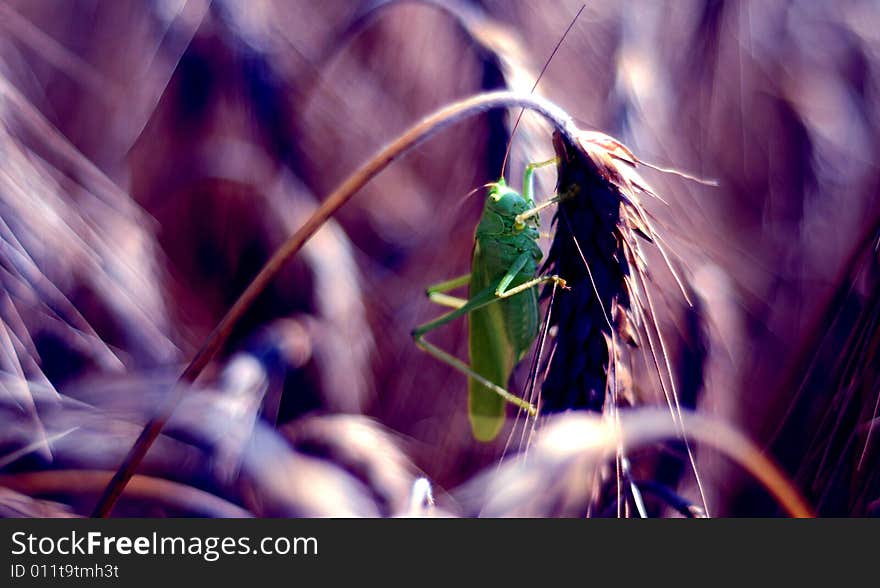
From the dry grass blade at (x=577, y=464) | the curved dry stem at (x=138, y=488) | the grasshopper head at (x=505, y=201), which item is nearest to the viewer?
the dry grass blade at (x=577, y=464)

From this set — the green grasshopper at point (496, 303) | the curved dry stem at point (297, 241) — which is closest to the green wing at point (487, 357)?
the green grasshopper at point (496, 303)

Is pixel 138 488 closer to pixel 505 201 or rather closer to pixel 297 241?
pixel 297 241

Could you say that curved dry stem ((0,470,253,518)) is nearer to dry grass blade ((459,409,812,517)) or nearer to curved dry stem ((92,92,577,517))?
curved dry stem ((92,92,577,517))

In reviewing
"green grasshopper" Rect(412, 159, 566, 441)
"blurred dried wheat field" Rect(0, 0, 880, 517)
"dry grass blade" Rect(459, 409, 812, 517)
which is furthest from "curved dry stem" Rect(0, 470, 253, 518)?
"green grasshopper" Rect(412, 159, 566, 441)

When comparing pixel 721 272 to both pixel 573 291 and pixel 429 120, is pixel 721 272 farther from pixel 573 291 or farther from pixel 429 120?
pixel 429 120

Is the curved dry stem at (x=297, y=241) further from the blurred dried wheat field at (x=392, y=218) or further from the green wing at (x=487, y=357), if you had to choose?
the green wing at (x=487, y=357)

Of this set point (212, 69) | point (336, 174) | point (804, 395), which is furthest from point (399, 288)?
point (804, 395)

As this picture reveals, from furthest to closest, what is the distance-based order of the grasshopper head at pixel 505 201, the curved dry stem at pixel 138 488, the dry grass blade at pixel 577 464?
the grasshopper head at pixel 505 201 < the curved dry stem at pixel 138 488 < the dry grass blade at pixel 577 464
